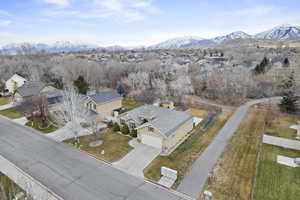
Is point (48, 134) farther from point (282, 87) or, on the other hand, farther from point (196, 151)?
point (282, 87)

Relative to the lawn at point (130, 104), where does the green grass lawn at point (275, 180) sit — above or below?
below

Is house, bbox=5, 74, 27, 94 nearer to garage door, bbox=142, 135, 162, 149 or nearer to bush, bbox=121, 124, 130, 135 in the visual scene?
bush, bbox=121, 124, 130, 135

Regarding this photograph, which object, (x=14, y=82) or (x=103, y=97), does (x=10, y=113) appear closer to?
(x=103, y=97)

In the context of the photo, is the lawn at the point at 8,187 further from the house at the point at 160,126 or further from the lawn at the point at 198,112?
the lawn at the point at 198,112

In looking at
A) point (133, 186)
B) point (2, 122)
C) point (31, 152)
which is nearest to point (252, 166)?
point (133, 186)

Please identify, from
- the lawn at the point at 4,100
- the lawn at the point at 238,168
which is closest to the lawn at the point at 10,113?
the lawn at the point at 4,100

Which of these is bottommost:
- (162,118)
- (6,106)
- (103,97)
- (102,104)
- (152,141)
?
(152,141)

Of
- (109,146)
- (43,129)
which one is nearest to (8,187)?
(109,146)
